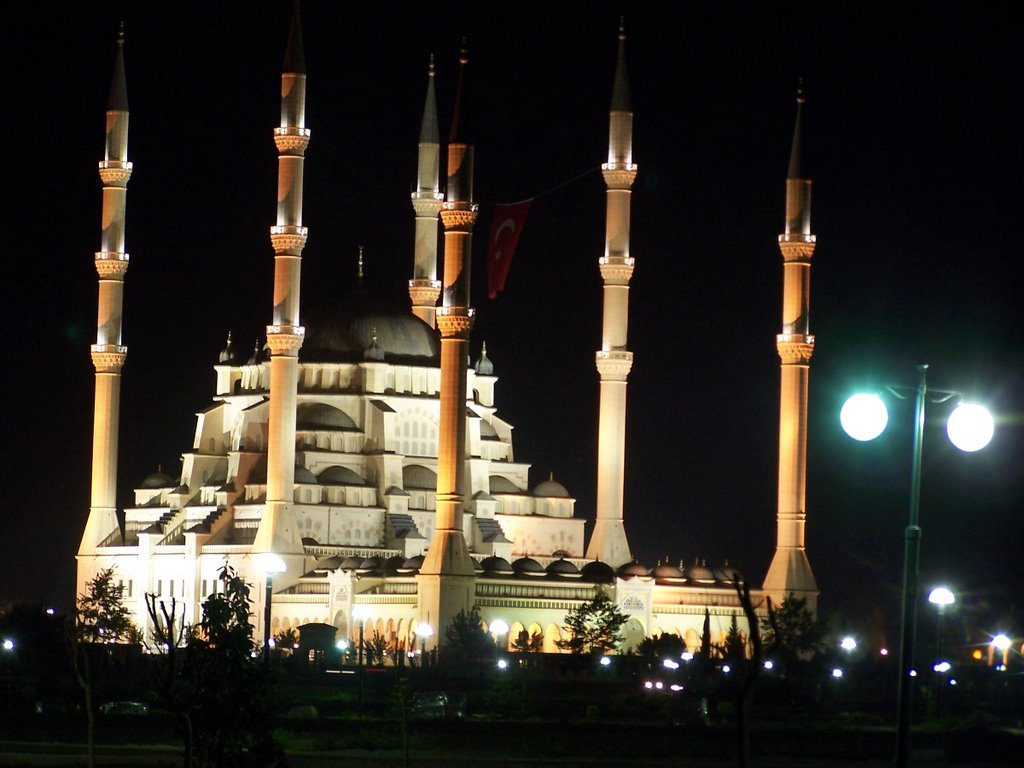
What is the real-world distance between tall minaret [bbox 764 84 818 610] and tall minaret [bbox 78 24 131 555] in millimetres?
23347

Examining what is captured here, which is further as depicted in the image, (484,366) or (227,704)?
(484,366)

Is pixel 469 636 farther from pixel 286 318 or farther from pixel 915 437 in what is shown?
→ pixel 915 437

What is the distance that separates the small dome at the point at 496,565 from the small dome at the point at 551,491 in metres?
12.1

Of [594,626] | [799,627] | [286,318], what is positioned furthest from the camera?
[286,318]

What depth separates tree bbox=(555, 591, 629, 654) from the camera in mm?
75188

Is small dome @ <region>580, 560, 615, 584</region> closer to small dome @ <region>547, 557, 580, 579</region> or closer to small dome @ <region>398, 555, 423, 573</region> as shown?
small dome @ <region>547, 557, 580, 579</region>

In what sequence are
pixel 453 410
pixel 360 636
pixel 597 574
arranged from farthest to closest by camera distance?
pixel 597 574
pixel 453 410
pixel 360 636

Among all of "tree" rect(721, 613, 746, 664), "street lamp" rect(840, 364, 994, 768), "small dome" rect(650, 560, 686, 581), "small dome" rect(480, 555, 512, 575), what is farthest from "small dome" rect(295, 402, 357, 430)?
"street lamp" rect(840, 364, 994, 768)

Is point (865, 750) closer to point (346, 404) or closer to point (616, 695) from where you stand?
point (616, 695)

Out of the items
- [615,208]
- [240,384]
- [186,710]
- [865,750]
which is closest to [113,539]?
[240,384]

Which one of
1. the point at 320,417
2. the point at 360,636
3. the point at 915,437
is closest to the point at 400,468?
the point at 320,417

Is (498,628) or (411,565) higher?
(411,565)

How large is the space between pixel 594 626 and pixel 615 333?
32.4 feet

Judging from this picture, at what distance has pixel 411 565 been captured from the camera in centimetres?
7881
